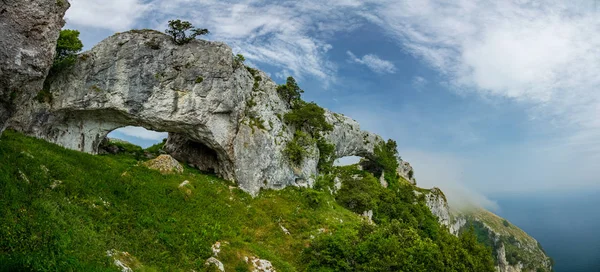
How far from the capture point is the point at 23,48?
1130 centimetres

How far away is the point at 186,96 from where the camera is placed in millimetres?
28828

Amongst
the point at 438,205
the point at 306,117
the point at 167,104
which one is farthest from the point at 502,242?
the point at 167,104

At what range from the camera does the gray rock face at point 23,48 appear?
10.7 metres

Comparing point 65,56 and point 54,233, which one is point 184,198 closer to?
point 54,233

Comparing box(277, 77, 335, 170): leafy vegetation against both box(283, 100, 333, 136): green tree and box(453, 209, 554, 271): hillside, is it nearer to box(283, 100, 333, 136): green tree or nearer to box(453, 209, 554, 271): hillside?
box(283, 100, 333, 136): green tree

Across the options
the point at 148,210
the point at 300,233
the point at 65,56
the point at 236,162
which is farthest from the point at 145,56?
the point at 300,233

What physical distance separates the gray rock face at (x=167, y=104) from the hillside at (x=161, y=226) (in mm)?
3236

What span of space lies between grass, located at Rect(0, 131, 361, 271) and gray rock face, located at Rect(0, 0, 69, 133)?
4.02 m

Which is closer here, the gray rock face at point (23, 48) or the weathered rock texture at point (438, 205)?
the gray rock face at point (23, 48)

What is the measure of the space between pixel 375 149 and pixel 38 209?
5186 centimetres

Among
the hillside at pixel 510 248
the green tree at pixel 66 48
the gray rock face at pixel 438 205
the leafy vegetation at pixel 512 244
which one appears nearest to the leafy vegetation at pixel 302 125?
the green tree at pixel 66 48

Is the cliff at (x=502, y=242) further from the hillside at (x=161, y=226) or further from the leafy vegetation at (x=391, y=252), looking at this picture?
the hillside at (x=161, y=226)

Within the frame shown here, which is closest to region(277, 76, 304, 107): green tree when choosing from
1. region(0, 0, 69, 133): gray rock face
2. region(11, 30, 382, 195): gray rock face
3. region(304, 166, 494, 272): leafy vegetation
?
region(11, 30, 382, 195): gray rock face

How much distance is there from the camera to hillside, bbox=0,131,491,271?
12.2m
